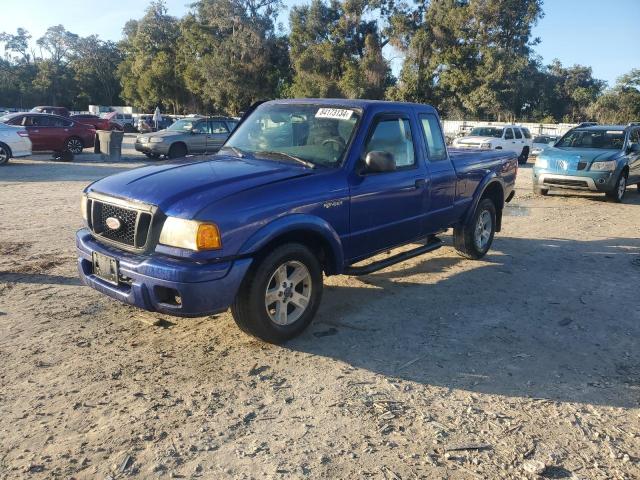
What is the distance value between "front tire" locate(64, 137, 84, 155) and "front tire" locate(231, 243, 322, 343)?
1801 cm

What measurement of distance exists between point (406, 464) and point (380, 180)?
8.46 ft

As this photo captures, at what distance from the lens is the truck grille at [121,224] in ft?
11.8

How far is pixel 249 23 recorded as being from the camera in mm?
52625

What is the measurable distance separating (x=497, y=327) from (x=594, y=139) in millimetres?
9846

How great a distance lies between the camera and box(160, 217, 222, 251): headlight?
3412 millimetres

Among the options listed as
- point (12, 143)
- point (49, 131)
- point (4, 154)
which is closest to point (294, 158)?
point (12, 143)

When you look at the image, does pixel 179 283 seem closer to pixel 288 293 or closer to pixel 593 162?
pixel 288 293

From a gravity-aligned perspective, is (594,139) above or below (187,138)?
above

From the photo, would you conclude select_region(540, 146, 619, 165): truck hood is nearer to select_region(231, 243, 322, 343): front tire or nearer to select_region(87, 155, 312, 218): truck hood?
select_region(87, 155, 312, 218): truck hood

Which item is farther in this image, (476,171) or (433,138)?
(476,171)

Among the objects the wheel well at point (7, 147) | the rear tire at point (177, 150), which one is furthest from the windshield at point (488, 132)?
the wheel well at point (7, 147)

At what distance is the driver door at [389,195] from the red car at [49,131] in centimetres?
1700

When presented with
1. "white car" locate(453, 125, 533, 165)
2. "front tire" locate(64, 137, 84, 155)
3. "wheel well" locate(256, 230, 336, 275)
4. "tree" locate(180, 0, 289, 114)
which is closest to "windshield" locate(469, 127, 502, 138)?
"white car" locate(453, 125, 533, 165)

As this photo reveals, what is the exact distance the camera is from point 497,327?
15.2ft
